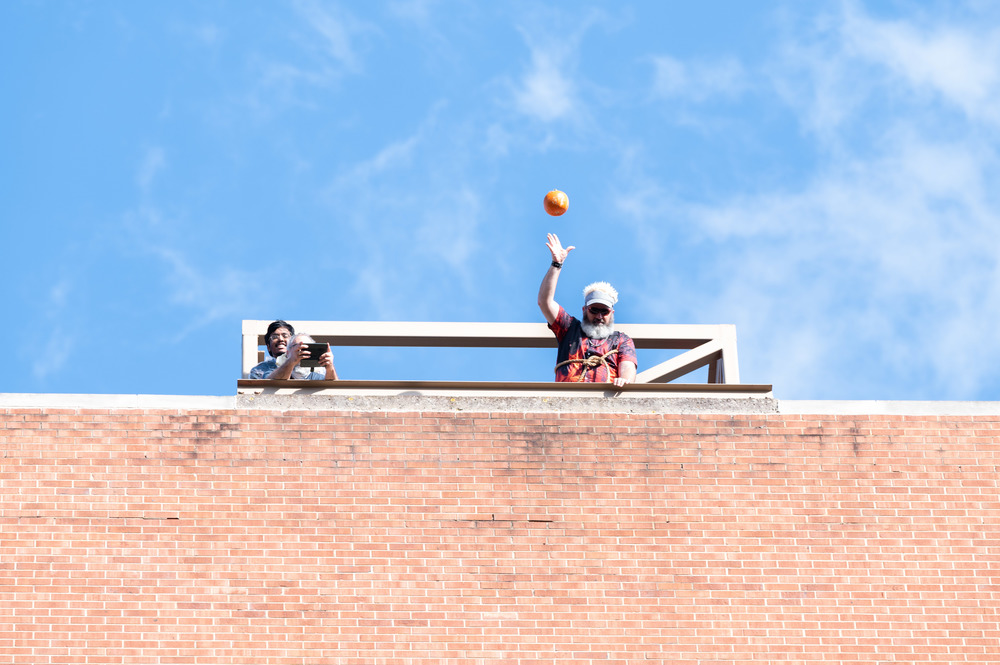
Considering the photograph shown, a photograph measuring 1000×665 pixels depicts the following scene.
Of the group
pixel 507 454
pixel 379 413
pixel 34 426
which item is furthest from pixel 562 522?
pixel 34 426

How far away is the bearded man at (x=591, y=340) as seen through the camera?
14516mm

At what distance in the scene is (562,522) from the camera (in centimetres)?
1359

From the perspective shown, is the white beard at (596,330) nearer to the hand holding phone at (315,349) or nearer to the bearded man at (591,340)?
the bearded man at (591,340)

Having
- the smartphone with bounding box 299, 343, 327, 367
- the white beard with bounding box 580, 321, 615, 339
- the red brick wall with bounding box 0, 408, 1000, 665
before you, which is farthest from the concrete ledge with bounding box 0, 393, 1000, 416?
the white beard with bounding box 580, 321, 615, 339

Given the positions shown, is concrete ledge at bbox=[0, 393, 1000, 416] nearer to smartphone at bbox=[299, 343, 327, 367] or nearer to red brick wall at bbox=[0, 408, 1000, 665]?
red brick wall at bbox=[0, 408, 1000, 665]

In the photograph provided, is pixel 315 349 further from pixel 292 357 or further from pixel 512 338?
pixel 512 338

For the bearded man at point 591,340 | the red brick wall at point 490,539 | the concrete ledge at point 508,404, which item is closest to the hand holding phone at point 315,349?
the concrete ledge at point 508,404

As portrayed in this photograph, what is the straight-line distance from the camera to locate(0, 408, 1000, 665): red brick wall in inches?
512

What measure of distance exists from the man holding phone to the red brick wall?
451 mm

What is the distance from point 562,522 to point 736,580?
5.14 feet

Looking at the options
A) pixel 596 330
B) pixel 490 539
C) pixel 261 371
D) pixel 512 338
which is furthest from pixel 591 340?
pixel 261 371

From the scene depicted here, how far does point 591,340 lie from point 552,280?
0.76m

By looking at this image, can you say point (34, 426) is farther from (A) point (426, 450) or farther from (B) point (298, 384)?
(A) point (426, 450)

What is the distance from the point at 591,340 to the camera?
1469 centimetres
